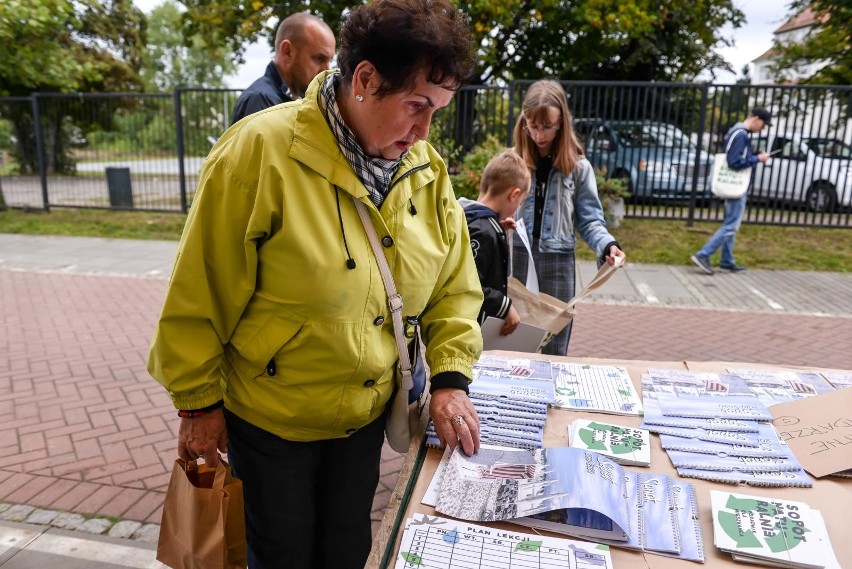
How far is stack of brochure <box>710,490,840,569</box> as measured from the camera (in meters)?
1.23

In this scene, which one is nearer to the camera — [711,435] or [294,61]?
[711,435]

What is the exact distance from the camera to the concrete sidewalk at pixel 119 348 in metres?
2.94

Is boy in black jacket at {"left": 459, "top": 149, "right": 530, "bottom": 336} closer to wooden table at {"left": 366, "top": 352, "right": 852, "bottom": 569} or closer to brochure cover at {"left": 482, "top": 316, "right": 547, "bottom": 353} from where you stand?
brochure cover at {"left": 482, "top": 316, "right": 547, "bottom": 353}

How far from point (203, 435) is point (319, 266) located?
543mm

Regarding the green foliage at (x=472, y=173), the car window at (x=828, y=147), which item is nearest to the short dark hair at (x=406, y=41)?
the green foliage at (x=472, y=173)

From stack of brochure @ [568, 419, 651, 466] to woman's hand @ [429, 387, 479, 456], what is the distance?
265 mm

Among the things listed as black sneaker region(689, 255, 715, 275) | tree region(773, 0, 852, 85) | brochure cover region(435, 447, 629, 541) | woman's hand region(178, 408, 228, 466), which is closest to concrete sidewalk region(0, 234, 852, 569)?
black sneaker region(689, 255, 715, 275)

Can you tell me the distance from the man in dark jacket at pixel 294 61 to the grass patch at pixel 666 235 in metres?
5.90

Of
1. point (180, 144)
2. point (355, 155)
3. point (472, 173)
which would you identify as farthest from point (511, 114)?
point (355, 155)

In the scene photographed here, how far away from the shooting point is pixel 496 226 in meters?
2.63

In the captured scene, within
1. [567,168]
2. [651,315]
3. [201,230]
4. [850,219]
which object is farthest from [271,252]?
[850,219]

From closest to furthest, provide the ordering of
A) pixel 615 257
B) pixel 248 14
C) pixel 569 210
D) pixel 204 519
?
pixel 204 519, pixel 615 257, pixel 569 210, pixel 248 14

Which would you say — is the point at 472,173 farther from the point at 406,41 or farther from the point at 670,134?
the point at 406,41

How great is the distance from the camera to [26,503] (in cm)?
298
